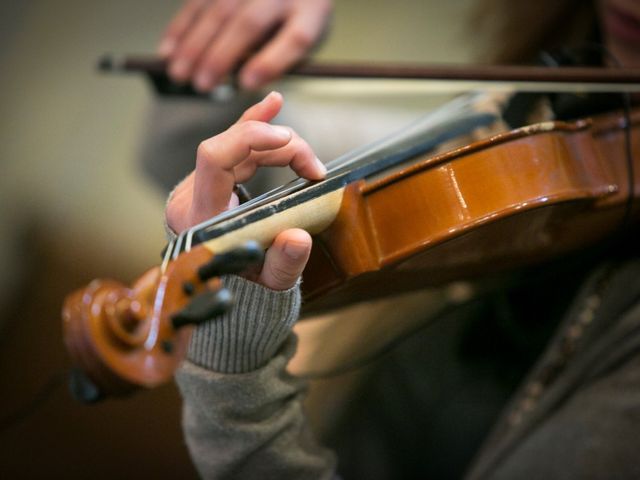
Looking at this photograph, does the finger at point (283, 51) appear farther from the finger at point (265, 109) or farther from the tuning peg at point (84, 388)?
the tuning peg at point (84, 388)

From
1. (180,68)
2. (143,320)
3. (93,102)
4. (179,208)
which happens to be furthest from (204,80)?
(93,102)

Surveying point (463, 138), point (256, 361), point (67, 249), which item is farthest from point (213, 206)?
point (67, 249)

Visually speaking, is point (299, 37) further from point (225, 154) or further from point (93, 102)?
point (93, 102)

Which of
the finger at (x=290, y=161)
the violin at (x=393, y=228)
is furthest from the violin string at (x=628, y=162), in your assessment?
the finger at (x=290, y=161)

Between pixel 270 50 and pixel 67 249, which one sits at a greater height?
pixel 270 50

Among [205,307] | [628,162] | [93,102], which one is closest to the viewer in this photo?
[205,307]

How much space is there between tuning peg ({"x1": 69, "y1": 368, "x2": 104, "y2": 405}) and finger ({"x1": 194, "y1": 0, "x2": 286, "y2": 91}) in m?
0.55

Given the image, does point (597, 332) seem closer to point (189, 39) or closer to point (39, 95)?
point (189, 39)

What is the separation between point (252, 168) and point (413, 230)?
0.39ft

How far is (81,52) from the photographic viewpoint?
1.30 meters

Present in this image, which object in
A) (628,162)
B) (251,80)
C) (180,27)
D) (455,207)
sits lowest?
(628,162)

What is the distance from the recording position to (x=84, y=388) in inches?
11.2

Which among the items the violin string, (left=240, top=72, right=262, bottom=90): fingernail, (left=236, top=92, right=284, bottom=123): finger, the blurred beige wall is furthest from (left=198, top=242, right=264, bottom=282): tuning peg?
the blurred beige wall

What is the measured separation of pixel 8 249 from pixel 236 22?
0.80 meters
